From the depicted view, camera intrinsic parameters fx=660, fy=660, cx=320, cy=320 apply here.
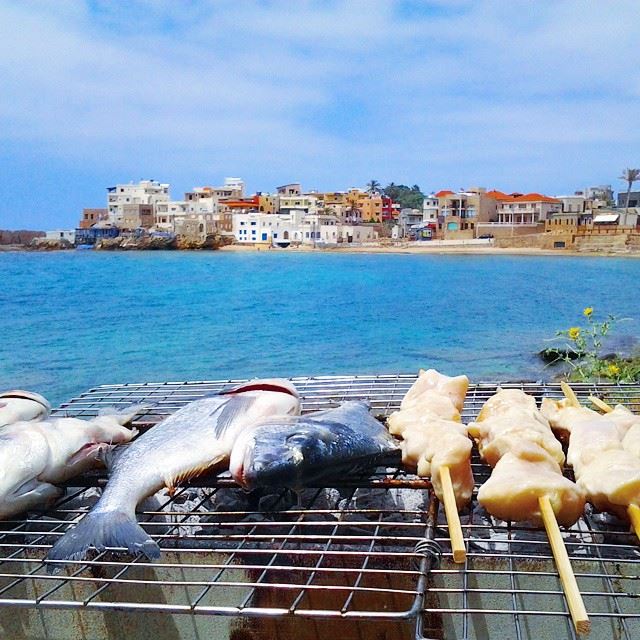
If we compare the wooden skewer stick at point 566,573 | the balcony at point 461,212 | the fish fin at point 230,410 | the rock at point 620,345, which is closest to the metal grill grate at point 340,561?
the wooden skewer stick at point 566,573

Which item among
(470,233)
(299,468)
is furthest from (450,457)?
(470,233)

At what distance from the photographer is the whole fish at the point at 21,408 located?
186 inches

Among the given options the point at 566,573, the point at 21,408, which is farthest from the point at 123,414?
the point at 566,573

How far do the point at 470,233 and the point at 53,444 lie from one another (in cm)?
11187

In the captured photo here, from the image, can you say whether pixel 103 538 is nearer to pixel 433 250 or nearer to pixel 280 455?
pixel 280 455

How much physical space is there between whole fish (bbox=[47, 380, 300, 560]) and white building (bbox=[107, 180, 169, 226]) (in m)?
128

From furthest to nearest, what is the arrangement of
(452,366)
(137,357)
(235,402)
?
(137,357), (452,366), (235,402)

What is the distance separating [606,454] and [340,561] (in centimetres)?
158

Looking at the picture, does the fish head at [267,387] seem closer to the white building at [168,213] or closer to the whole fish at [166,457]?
the whole fish at [166,457]

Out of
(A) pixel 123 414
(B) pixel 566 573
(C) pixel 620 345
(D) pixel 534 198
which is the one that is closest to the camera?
(B) pixel 566 573

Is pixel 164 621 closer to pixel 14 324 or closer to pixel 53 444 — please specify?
pixel 53 444

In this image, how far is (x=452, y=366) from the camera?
71.8 feet

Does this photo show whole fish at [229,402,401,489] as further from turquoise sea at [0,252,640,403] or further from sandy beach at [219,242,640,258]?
sandy beach at [219,242,640,258]

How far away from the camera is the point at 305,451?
3727 millimetres
